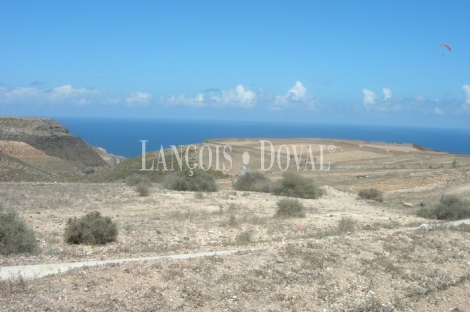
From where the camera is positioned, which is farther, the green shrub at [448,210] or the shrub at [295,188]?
the shrub at [295,188]

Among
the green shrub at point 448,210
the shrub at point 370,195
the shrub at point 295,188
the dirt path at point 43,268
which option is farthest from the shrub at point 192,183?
the dirt path at point 43,268

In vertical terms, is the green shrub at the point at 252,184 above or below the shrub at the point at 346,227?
below

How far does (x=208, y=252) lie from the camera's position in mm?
11586

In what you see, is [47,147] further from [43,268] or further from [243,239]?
[43,268]

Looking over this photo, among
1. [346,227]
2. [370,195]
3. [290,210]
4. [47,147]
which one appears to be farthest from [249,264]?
[47,147]

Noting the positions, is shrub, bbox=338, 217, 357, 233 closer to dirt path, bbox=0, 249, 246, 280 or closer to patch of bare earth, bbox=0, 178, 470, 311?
patch of bare earth, bbox=0, 178, 470, 311

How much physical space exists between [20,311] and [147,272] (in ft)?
8.27

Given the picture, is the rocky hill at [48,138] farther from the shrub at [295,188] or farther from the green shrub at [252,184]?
the shrub at [295,188]

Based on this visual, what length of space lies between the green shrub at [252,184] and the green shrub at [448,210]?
1164 cm

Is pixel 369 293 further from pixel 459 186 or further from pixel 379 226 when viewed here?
pixel 459 186

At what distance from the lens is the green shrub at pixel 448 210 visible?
19859 mm

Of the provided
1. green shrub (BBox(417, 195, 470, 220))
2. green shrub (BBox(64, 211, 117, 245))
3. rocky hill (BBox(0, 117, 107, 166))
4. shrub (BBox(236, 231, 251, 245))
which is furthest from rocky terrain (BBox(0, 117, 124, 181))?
shrub (BBox(236, 231, 251, 245))

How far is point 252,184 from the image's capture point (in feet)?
105

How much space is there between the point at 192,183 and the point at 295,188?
6.20 m
